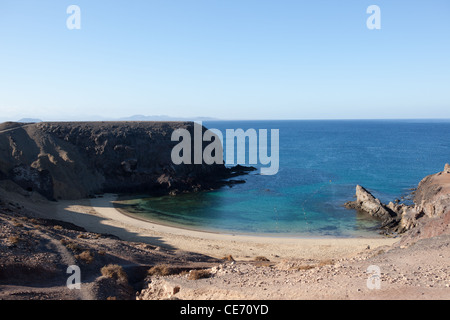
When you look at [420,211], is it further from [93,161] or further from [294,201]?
[93,161]

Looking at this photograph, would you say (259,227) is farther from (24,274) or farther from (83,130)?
(83,130)

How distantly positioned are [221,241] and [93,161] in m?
29.9

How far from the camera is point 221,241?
27.2 m

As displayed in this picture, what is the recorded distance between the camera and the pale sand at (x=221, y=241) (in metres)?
24.2

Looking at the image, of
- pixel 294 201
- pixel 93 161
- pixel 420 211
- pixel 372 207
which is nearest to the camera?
pixel 420 211

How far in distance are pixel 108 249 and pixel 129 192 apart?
30182 millimetres

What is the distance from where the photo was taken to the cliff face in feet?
133

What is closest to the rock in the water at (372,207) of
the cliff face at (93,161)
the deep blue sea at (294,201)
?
the deep blue sea at (294,201)

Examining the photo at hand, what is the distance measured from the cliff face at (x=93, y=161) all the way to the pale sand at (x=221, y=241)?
9274 mm

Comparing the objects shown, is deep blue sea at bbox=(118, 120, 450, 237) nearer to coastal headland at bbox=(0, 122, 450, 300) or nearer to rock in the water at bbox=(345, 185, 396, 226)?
rock in the water at bbox=(345, 185, 396, 226)

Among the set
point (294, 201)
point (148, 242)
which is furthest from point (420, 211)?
point (148, 242)

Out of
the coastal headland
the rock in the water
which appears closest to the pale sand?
the coastal headland

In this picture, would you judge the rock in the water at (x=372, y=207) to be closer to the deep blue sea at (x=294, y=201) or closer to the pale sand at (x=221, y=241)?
the deep blue sea at (x=294, y=201)
